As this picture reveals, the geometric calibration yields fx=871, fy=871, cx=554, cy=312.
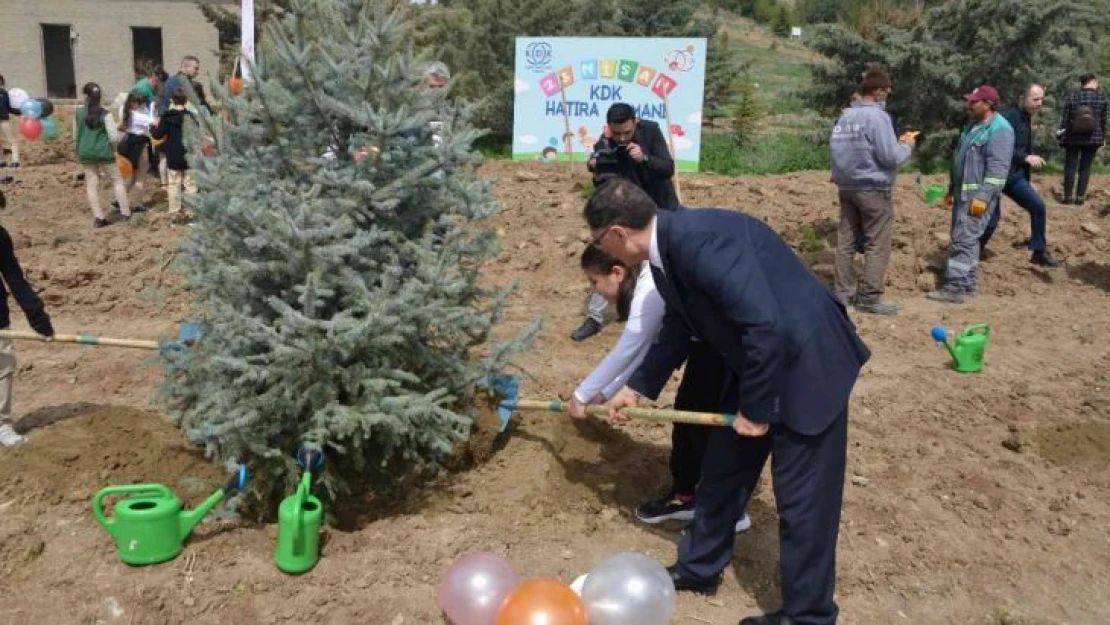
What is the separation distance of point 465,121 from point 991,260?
7315 mm

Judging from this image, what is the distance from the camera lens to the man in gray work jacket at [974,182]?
25.4ft

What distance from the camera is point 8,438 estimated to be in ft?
16.1

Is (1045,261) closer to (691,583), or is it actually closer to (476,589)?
(691,583)

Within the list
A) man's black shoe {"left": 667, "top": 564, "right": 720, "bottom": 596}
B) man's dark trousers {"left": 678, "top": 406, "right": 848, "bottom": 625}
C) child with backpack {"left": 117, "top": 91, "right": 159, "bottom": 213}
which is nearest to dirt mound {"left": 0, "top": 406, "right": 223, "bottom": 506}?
man's black shoe {"left": 667, "top": 564, "right": 720, "bottom": 596}

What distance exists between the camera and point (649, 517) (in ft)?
14.2

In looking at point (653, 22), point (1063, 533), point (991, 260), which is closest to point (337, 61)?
point (1063, 533)

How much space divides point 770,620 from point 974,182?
5.96 m

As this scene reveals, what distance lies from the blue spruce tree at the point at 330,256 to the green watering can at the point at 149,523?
0.33 m

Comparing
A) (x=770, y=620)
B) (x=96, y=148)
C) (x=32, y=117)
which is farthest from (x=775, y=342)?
(x=32, y=117)

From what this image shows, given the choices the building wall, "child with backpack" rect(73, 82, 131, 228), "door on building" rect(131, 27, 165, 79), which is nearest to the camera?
"child with backpack" rect(73, 82, 131, 228)

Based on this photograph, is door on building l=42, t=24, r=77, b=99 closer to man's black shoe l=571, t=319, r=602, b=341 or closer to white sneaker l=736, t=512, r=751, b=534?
man's black shoe l=571, t=319, r=602, b=341

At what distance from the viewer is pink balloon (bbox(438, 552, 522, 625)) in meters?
3.29

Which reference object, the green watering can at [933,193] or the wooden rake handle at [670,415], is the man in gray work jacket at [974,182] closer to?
the green watering can at [933,193]

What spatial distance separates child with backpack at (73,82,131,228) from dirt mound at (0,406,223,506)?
22.4 ft
